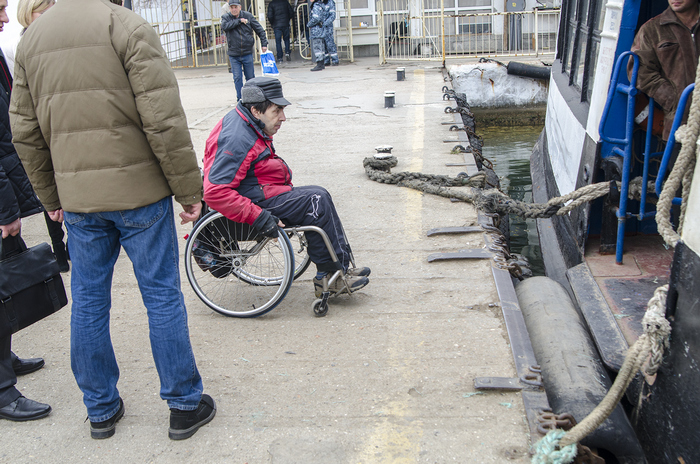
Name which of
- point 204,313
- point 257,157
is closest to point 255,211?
point 257,157

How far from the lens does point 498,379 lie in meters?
2.97

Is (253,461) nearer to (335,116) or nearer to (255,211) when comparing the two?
(255,211)

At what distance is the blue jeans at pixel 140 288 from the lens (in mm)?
2551

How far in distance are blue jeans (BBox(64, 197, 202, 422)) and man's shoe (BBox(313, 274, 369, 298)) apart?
3.98ft

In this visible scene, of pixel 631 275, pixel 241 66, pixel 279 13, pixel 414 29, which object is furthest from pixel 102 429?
pixel 414 29

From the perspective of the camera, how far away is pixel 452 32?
59.4ft

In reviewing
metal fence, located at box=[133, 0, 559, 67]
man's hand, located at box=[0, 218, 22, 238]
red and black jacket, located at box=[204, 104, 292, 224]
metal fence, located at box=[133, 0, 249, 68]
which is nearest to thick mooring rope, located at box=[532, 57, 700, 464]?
red and black jacket, located at box=[204, 104, 292, 224]

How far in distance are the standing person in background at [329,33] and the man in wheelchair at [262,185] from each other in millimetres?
13421

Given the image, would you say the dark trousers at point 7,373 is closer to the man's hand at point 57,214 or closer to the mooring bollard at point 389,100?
the man's hand at point 57,214

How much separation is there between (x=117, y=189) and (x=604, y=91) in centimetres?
342

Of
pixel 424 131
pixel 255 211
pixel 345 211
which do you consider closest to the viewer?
pixel 255 211

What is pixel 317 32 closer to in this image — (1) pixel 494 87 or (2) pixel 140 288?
(1) pixel 494 87

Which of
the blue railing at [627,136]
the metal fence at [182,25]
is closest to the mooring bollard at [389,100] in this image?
the blue railing at [627,136]

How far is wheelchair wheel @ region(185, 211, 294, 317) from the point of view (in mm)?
3678
